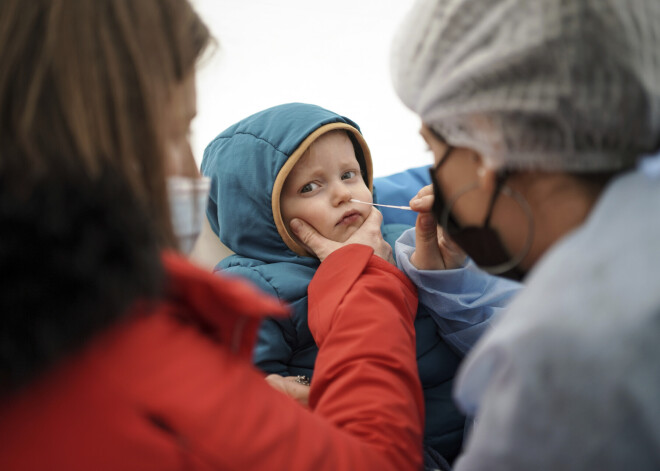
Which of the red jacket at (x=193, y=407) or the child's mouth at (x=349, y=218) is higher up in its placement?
the red jacket at (x=193, y=407)

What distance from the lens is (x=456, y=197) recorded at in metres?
0.78

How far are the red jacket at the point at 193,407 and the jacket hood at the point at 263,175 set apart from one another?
64cm

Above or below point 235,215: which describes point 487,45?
above

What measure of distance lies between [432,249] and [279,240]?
1.37 ft

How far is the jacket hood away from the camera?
129 centimetres

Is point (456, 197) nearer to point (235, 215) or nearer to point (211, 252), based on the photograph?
point (235, 215)

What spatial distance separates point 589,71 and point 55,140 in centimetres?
57

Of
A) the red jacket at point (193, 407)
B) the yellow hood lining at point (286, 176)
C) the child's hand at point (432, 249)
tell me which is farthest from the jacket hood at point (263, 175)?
the red jacket at point (193, 407)

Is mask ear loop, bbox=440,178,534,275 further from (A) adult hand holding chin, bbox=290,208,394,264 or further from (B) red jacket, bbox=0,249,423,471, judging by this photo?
(A) adult hand holding chin, bbox=290,208,394,264

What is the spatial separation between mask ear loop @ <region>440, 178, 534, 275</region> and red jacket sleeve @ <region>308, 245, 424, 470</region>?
0.65ft

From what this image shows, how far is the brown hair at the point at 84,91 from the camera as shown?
0.47 metres

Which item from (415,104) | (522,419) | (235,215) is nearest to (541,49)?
(415,104)

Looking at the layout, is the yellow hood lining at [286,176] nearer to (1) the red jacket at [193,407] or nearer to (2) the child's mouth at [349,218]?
(2) the child's mouth at [349,218]

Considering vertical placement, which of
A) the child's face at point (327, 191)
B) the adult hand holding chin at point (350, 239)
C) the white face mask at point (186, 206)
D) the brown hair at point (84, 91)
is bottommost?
the adult hand holding chin at point (350, 239)
